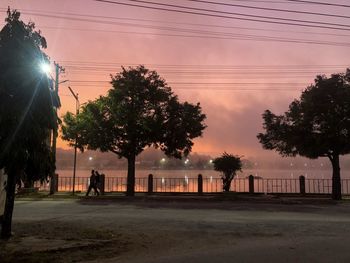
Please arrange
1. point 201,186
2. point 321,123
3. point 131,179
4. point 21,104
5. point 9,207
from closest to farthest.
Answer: point 21,104, point 9,207, point 321,123, point 131,179, point 201,186

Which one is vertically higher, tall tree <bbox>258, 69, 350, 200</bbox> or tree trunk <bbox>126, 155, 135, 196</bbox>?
tall tree <bbox>258, 69, 350, 200</bbox>

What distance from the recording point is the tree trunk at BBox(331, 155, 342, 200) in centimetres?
2638

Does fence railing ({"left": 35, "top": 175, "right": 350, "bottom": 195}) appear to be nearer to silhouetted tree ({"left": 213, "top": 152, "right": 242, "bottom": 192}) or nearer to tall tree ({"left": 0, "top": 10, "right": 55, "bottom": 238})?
silhouetted tree ({"left": 213, "top": 152, "right": 242, "bottom": 192})

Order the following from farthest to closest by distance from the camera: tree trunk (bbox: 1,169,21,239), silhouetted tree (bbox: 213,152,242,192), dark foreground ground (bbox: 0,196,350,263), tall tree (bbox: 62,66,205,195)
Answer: silhouetted tree (bbox: 213,152,242,192), tall tree (bbox: 62,66,205,195), tree trunk (bbox: 1,169,21,239), dark foreground ground (bbox: 0,196,350,263)

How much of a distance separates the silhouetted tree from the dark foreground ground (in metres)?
11.4

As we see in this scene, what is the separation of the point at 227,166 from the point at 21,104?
20394 mm

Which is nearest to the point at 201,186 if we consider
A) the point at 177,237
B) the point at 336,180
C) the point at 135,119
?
the point at 135,119

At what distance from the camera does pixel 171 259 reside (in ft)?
29.0

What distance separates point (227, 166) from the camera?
30.0 meters

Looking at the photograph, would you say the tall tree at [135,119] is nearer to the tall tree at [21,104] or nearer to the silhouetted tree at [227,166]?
the silhouetted tree at [227,166]

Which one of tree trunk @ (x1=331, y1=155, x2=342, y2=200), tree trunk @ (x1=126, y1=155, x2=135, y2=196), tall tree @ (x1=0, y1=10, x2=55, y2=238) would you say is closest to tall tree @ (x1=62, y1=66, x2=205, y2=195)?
tree trunk @ (x1=126, y1=155, x2=135, y2=196)

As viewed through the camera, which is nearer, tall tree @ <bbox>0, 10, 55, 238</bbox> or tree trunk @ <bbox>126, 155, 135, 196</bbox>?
tall tree @ <bbox>0, 10, 55, 238</bbox>

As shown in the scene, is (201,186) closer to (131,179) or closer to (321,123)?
(131,179)

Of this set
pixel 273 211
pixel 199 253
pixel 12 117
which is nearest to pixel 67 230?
pixel 12 117
